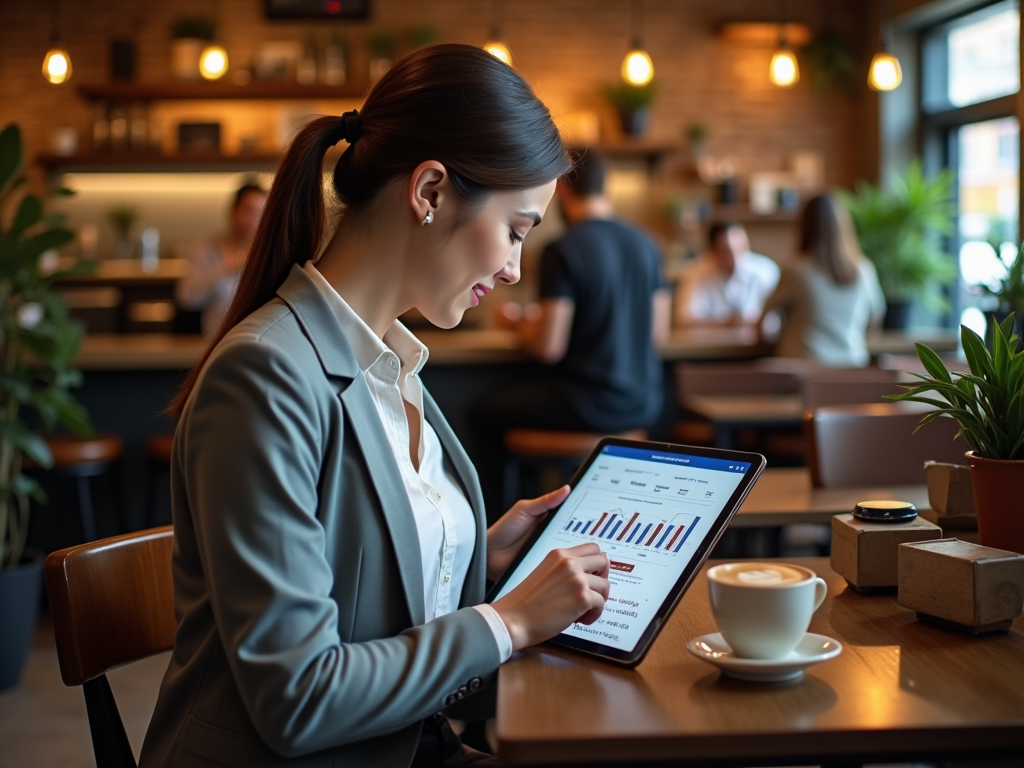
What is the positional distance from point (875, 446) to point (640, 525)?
1268 mm

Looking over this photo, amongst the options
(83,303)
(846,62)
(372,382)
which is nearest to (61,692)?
(372,382)

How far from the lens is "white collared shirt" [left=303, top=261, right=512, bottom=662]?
1.31 m

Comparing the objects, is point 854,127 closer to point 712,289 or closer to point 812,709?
point 712,289

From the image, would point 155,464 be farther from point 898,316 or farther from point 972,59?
point 972,59

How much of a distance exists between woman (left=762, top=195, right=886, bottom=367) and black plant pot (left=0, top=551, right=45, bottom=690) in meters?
3.24

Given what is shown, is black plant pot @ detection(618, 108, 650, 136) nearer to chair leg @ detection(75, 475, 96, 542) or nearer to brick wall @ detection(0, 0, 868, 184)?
brick wall @ detection(0, 0, 868, 184)

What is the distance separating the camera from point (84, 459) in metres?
3.92

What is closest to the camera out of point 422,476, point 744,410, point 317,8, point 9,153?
point 422,476

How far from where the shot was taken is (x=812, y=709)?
0.99 meters

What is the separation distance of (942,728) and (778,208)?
7231 mm

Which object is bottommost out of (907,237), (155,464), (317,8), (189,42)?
(155,464)

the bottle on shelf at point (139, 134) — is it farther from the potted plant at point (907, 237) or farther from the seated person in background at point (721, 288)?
the potted plant at point (907, 237)

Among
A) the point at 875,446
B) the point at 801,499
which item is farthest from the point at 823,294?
the point at 801,499

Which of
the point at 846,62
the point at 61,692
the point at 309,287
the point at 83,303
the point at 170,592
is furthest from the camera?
the point at 846,62
